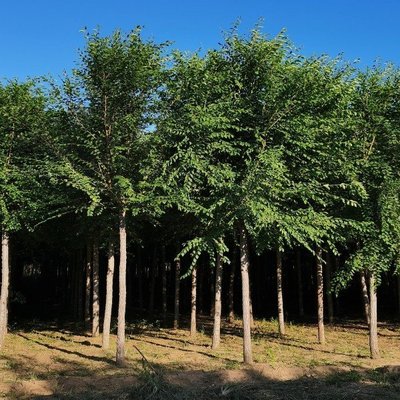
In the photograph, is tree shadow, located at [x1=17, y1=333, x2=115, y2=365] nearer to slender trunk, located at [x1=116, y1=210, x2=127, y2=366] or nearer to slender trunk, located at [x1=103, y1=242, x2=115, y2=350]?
slender trunk, located at [x1=116, y1=210, x2=127, y2=366]

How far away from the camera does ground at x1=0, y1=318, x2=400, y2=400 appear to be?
8133mm

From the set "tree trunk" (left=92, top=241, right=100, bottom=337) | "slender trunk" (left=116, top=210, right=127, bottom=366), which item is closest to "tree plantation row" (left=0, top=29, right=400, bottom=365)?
"slender trunk" (left=116, top=210, right=127, bottom=366)

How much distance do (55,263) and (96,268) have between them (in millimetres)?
22022

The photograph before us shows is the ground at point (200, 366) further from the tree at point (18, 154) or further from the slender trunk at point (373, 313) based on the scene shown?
the tree at point (18, 154)

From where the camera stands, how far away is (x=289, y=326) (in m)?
20.8

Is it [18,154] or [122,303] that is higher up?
[18,154]

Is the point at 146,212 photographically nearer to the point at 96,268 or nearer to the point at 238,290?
the point at 96,268

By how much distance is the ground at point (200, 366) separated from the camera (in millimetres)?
8133

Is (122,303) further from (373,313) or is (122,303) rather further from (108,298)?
(373,313)

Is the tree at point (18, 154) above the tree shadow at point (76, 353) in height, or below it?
above

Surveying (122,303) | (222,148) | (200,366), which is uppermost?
(222,148)

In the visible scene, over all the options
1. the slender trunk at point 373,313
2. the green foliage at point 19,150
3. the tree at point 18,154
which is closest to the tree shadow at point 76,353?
the tree at point 18,154

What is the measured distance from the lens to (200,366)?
12.3m

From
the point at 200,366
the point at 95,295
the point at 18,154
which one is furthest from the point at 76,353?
the point at 18,154
